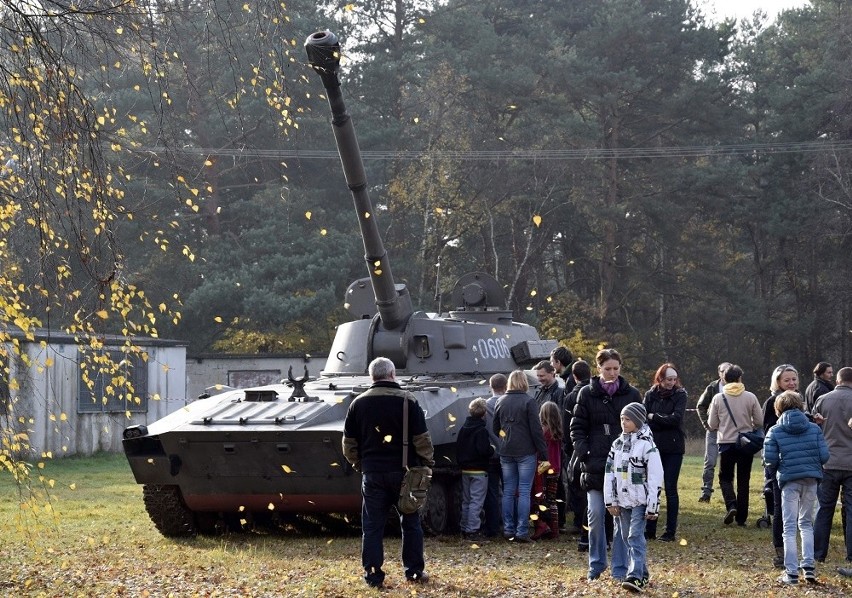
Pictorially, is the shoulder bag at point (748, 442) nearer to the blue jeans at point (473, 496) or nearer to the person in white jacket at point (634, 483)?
the blue jeans at point (473, 496)

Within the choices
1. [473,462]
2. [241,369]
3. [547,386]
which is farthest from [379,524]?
[241,369]

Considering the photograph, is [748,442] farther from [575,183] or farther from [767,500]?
[575,183]

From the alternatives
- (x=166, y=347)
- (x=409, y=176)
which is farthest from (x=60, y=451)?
(x=409, y=176)

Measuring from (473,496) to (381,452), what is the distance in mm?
3779

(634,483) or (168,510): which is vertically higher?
(634,483)

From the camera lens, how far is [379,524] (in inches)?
401

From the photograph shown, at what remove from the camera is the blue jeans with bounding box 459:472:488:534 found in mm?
13695

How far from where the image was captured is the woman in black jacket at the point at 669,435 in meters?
13.4

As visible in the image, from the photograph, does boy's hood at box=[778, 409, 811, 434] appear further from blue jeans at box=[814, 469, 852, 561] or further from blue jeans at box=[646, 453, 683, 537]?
blue jeans at box=[646, 453, 683, 537]

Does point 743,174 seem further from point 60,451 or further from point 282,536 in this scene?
point 282,536

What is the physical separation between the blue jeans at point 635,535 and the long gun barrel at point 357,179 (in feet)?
14.6

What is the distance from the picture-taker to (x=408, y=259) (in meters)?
40.2

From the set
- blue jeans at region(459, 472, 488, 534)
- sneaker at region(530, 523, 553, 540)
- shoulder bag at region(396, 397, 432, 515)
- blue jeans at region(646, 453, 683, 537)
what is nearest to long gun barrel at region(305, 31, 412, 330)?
blue jeans at region(459, 472, 488, 534)

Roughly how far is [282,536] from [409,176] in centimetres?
2673
